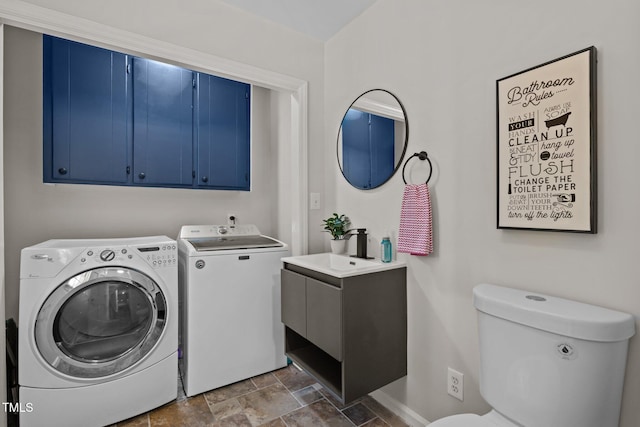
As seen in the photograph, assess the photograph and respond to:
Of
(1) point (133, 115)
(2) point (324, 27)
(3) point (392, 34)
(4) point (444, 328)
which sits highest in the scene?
(2) point (324, 27)

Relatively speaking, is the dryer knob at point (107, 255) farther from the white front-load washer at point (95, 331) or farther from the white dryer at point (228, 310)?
the white dryer at point (228, 310)

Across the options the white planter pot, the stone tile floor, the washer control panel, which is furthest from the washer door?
the white planter pot

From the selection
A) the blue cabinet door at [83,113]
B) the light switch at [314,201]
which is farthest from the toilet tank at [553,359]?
the blue cabinet door at [83,113]

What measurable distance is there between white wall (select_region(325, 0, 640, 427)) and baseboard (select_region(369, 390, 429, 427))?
0.03 m


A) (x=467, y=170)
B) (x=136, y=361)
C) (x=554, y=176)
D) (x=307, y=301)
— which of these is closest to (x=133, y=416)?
(x=136, y=361)

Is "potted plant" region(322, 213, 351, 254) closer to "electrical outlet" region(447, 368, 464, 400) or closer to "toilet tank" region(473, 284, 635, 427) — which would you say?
"electrical outlet" region(447, 368, 464, 400)

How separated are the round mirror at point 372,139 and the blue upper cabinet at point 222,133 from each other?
0.88m

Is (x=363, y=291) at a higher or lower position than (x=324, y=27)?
lower

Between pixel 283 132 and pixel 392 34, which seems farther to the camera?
pixel 283 132

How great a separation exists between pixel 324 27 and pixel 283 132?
0.91m

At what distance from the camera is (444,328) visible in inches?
59.8

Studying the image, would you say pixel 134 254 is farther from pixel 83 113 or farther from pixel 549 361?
pixel 549 361

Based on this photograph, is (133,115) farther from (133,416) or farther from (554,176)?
(554,176)

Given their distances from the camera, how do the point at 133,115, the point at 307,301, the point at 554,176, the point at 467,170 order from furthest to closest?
1. the point at 133,115
2. the point at 307,301
3. the point at 467,170
4. the point at 554,176
